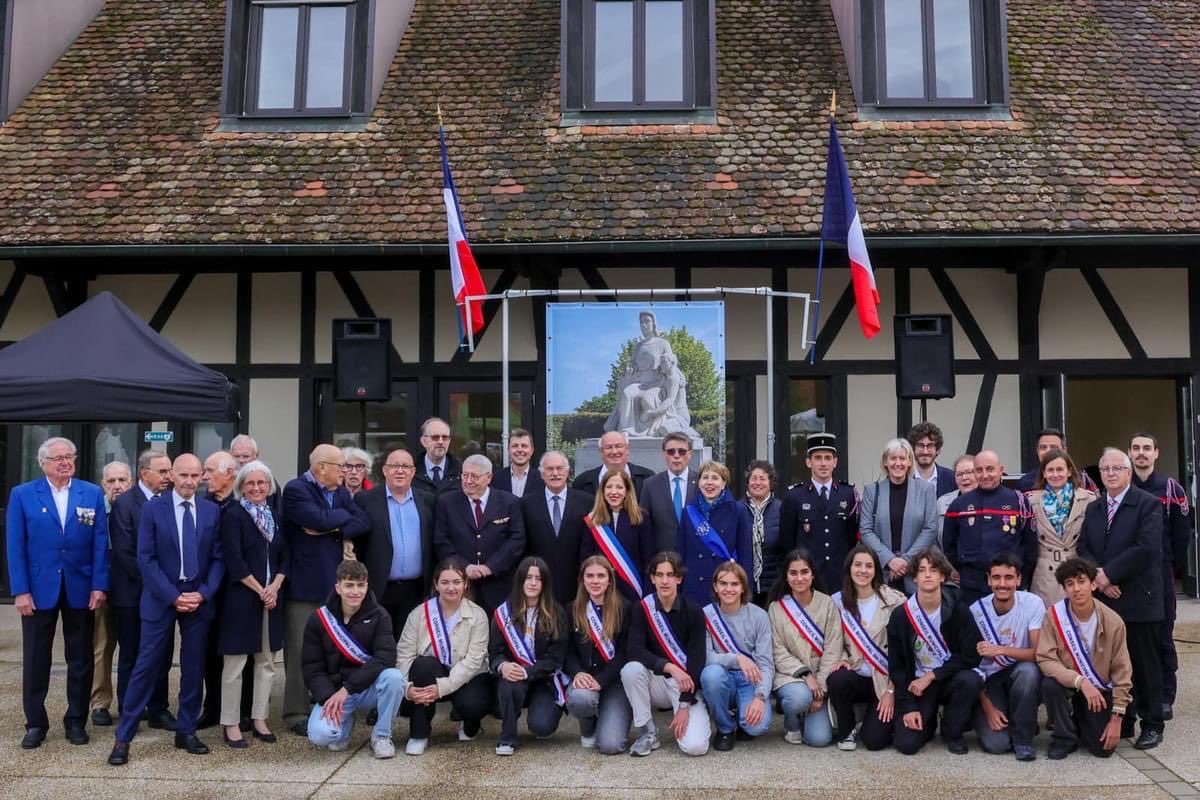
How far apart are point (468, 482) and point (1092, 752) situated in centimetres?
347

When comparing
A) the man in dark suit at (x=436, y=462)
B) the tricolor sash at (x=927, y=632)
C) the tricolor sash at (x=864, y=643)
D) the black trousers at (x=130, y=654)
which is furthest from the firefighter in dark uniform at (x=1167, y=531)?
the black trousers at (x=130, y=654)

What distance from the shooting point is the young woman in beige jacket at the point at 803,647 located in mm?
5805

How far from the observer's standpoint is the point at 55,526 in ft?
19.6

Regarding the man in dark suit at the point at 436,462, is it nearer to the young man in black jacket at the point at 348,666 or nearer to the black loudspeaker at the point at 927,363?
the young man in black jacket at the point at 348,666

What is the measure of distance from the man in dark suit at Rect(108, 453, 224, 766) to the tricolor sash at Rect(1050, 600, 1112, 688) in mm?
4224

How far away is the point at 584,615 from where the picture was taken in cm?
595

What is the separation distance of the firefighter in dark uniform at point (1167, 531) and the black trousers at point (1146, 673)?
26 centimetres

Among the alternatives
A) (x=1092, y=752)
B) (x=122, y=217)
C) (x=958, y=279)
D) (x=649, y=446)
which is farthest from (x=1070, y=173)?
(x=122, y=217)

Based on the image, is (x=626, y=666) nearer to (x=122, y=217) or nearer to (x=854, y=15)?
(x=122, y=217)

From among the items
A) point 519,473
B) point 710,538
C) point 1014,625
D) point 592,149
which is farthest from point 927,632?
point 592,149

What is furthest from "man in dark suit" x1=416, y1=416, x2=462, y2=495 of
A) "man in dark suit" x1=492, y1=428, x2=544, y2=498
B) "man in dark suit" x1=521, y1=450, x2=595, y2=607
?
"man in dark suit" x1=521, y1=450, x2=595, y2=607

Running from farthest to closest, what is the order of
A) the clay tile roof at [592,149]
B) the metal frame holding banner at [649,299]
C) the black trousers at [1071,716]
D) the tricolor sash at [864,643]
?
the clay tile roof at [592,149] → the metal frame holding banner at [649,299] → the tricolor sash at [864,643] → the black trousers at [1071,716]

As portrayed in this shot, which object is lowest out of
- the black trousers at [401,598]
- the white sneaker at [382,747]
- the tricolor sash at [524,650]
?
the white sneaker at [382,747]

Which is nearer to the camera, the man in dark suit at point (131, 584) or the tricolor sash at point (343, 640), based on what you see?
the tricolor sash at point (343, 640)
